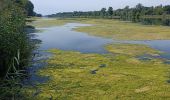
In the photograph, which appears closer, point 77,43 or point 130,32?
point 77,43

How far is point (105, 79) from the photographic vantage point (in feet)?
63.8

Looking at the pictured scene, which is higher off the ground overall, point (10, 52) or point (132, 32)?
point (10, 52)

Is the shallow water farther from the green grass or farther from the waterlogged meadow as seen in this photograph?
the green grass

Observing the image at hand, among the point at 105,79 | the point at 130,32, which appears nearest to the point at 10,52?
the point at 105,79

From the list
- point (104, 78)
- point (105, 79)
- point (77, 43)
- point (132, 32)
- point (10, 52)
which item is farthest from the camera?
point (132, 32)

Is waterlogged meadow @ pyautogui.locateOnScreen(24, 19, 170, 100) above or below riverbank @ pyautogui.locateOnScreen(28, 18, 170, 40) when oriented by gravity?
above

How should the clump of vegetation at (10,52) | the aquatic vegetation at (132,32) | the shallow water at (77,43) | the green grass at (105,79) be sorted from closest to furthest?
the clump of vegetation at (10,52), the green grass at (105,79), the shallow water at (77,43), the aquatic vegetation at (132,32)

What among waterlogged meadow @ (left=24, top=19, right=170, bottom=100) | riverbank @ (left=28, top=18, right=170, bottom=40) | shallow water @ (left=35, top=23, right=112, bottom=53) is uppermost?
waterlogged meadow @ (left=24, top=19, right=170, bottom=100)

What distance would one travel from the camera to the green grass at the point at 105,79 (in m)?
16.2

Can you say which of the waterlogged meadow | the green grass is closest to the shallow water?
the waterlogged meadow

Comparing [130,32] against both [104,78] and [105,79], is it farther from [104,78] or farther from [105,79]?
[105,79]

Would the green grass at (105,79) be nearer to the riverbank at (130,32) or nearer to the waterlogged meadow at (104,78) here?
the waterlogged meadow at (104,78)

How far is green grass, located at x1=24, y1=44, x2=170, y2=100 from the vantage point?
16.2m

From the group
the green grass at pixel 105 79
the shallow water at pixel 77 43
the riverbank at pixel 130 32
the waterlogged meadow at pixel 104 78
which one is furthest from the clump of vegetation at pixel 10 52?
the riverbank at pixel 130 32
